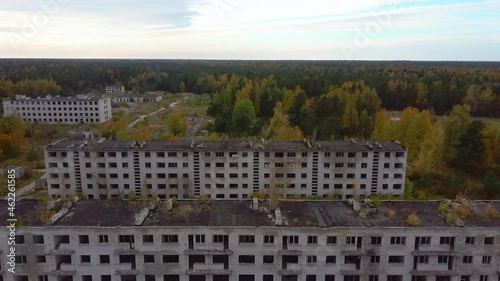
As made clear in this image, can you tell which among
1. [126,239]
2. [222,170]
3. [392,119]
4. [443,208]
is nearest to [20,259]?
[126,239]

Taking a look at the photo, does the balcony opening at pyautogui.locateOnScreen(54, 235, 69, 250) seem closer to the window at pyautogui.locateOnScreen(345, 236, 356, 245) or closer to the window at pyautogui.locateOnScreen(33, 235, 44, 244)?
the window at pyautogui.locateOnScreen(33, 235, 44, 244)

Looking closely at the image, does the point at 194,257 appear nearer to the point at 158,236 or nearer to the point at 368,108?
the point at 158,236

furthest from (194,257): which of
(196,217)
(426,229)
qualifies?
(426,229)

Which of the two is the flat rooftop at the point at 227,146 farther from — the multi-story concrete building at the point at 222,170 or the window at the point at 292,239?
the window at the point at 292,239

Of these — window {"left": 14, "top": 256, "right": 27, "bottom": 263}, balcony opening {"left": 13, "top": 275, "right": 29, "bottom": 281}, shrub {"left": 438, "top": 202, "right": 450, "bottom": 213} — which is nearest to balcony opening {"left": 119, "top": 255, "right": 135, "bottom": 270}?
window {"left": 14, "top": 256, "right": 27, "bottom": 263}

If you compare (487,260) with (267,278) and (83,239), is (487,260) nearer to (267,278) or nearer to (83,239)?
(267,278)

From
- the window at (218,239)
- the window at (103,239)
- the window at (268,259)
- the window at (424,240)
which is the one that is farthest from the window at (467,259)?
the window at (103,239)
